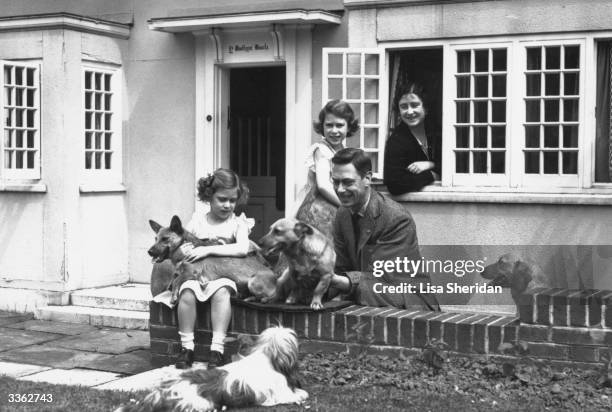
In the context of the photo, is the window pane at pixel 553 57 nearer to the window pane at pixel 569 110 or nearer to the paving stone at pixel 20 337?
the window pane at pixel 569 110

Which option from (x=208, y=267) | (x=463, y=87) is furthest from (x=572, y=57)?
(x=208, y=267)

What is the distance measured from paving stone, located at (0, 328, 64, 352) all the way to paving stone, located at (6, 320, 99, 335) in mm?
164

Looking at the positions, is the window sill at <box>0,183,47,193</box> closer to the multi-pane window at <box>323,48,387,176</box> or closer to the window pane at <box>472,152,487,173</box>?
the multi-pane window at <box>323,48,387,176</box>

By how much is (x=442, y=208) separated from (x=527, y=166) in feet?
2.99

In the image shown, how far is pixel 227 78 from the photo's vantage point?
38.6 ft

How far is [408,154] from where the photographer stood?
10.2 metres

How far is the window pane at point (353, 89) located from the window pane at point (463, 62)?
Answer: 1.01m

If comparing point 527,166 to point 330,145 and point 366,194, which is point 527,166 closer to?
point 330,145

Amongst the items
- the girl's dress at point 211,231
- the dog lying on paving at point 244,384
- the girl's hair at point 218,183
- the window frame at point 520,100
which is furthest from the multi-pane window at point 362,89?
the dog lying on paving at point 244,384

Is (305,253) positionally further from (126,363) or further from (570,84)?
(570,84)

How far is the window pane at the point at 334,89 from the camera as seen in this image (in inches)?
410

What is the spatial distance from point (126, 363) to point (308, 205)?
6.41ft

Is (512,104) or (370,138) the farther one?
(370,138)

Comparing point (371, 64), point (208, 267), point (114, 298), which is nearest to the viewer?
point (208, 267)
